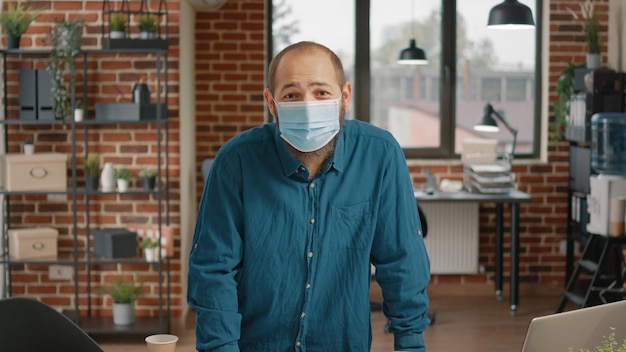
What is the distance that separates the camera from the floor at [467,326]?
213 inches

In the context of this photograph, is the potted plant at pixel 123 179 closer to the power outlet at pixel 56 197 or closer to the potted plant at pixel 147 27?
the power outlet at pixel 56 197

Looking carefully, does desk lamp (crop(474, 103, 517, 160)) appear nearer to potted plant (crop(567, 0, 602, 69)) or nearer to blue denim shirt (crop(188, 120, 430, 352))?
potted plant (crop(567, 0, 602, 69))

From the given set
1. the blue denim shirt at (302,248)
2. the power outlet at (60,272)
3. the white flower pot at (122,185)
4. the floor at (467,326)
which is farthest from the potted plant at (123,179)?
the blue denim shirt at (302,248)

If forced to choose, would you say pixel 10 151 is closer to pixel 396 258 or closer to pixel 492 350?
pixel 492 350

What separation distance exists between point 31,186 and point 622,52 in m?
3.96

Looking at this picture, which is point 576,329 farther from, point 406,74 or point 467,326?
point 406,74

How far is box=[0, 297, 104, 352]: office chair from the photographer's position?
2562mm

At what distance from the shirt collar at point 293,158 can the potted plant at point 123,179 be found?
10.3ft

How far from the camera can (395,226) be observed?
2.32m

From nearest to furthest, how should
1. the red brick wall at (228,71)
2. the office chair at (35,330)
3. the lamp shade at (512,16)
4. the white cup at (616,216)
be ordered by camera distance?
1. the office chair at (35,330)
2. the white cup at (616,216)
3. the lamp shade at (512,16)
4. the red brick wall at (228,71)

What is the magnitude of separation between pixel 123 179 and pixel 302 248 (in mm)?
3242

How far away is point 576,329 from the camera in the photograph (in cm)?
179

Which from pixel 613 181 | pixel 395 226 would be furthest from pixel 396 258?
pixel 613 181

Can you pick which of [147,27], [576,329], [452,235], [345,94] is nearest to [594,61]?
[452,235]
